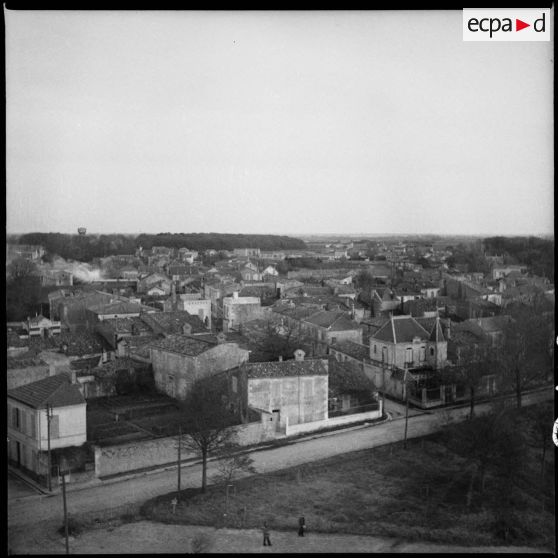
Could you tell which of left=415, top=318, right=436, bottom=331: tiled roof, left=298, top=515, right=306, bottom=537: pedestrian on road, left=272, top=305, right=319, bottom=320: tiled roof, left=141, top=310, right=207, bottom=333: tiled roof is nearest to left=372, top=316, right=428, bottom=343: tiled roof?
left=415, top=318, right=436, bottom=331: tiled roof

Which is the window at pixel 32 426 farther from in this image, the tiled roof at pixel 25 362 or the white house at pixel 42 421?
the tiled roof at pixel 25 362

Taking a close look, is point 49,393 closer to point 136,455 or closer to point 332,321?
point 136,455

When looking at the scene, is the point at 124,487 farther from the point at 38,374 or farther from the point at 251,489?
the point at 38,374

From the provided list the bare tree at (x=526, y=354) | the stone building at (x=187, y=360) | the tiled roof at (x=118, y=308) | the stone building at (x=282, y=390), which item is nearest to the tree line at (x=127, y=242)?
the tiled roof at (x=118, y=308)

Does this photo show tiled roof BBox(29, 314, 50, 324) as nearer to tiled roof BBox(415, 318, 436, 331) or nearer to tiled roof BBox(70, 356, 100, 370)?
tiled roof BBox(70, 356, 100, 370)

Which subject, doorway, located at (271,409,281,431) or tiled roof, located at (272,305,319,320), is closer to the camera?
doorway, located at (271,409,281,431)

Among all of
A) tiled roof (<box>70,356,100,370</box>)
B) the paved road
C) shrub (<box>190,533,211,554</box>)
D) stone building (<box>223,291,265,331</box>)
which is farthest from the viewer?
stone building (<box>223,291,265,331</box>)

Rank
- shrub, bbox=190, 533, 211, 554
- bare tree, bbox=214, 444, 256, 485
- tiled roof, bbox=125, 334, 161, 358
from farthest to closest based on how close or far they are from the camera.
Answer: tiled roof, bbox=125, 334, 161, 358
bare tree, bbox=214, 444, 256, 485
shrub, bbox=190, 533, 211, 554
